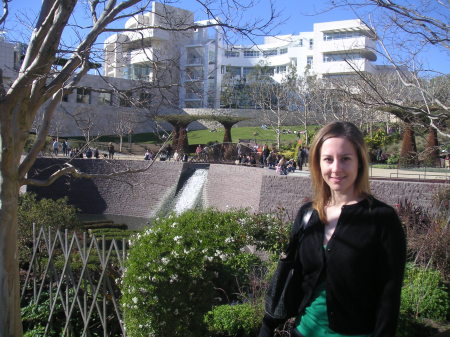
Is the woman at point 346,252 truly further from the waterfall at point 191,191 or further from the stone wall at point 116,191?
the stone wall at point 116,191

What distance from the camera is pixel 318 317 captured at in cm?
226

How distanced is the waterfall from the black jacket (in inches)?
971

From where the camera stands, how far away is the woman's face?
2.30 m

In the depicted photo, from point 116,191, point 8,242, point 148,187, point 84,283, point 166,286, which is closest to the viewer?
point 166,286

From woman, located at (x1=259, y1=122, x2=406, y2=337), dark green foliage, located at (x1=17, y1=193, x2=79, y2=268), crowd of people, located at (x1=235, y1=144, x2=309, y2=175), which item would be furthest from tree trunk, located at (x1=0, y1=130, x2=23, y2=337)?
crowd of people, located at (x1=235, y1=144, x2=309, y2=175)

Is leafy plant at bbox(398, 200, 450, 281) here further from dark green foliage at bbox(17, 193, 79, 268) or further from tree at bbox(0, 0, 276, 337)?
dark green foliage at bbox(17, 193, 79, 268)

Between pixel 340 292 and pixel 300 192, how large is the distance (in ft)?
45.9

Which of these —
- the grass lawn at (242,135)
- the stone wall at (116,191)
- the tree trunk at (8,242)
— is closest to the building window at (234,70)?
the grass lawn at (242,135)

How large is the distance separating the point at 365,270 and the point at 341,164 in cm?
49

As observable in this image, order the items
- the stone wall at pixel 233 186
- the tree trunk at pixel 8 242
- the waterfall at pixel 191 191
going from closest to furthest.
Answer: the tree trunk at pixel 8 242 < the stone wall at pixel 233 186 < the waterfall at pixel 191 191

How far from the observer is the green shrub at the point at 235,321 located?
5.48 metres

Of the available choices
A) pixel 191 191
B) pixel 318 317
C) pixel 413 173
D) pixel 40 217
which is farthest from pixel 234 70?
pixel 318 317

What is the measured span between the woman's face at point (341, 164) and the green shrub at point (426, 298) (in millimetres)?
4016

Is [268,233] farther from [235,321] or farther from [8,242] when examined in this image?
[8,242]
